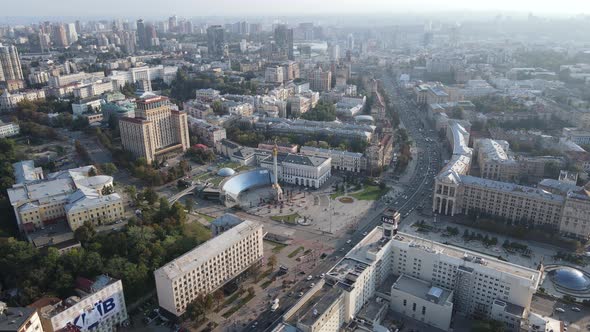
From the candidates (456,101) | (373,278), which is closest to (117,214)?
(373,278)

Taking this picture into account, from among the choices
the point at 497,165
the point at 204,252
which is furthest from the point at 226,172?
the point at 497,165

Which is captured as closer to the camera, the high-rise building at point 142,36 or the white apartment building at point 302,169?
the white apartment building at point 302,169

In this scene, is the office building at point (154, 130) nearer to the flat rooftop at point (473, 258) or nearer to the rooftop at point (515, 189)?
the flat rooftop at point (473, 258)

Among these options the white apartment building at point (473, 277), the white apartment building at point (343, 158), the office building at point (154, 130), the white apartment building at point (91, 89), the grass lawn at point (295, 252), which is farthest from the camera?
the white apartment building at point (91, 89)

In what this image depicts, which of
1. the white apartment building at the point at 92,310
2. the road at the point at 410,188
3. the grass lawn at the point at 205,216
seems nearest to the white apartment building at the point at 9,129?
the grass lawn at the point at 205,216

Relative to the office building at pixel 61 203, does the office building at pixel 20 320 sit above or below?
above

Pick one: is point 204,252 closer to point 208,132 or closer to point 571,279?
point 571,279
